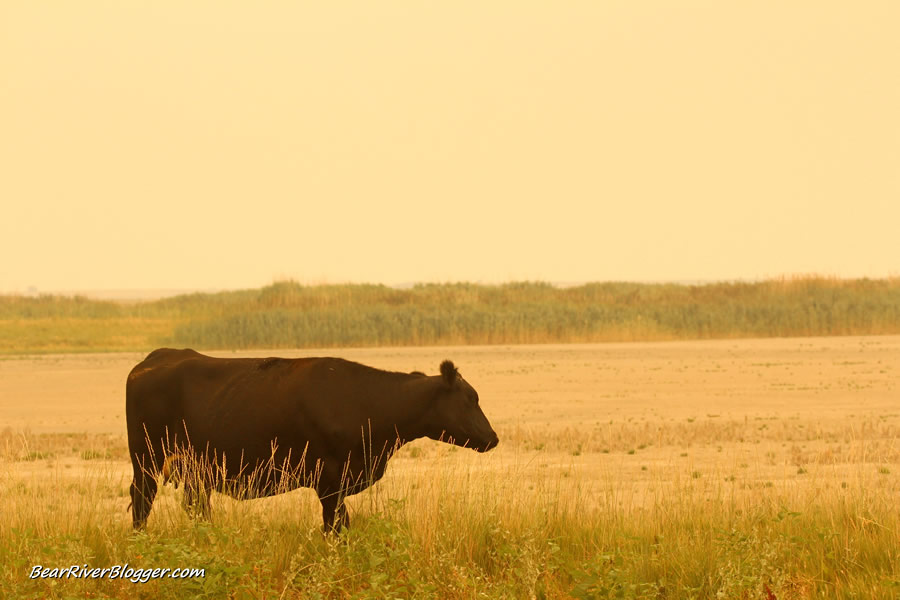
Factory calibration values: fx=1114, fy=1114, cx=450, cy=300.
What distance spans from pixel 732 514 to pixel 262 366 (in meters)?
4.45

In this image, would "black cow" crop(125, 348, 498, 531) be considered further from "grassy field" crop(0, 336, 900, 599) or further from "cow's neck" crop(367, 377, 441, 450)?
"grassy field" crop(0, 336, 900, 599)

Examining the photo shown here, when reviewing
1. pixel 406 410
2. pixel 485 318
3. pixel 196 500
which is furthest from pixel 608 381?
pixel 196 500

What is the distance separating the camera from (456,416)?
9.73m

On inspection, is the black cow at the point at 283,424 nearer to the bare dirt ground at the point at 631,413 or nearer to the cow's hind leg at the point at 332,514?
the cow's hind leg at the point at 332,514

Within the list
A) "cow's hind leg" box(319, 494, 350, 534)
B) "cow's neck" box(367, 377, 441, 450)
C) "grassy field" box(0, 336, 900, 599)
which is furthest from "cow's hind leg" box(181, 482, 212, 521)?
"cow's neck" box(367, 377, 441, 450)

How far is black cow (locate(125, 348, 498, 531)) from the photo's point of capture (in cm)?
944

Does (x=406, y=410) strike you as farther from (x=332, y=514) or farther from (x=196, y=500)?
(x=196, y=500)

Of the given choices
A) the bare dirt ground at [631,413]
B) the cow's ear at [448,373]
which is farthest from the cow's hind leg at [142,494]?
the cow's ear at [448,373]

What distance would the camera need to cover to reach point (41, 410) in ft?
83.1

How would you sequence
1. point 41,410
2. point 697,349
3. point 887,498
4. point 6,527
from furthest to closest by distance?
point 697,349 < point 41,410 < point 887,498 < point 6,527

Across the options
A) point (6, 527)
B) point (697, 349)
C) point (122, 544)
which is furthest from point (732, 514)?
point (697, 349)

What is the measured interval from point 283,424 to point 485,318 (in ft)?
122

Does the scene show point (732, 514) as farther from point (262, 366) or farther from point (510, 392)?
point (510, 392)

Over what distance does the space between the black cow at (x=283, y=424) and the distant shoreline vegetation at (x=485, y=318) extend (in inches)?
1359
